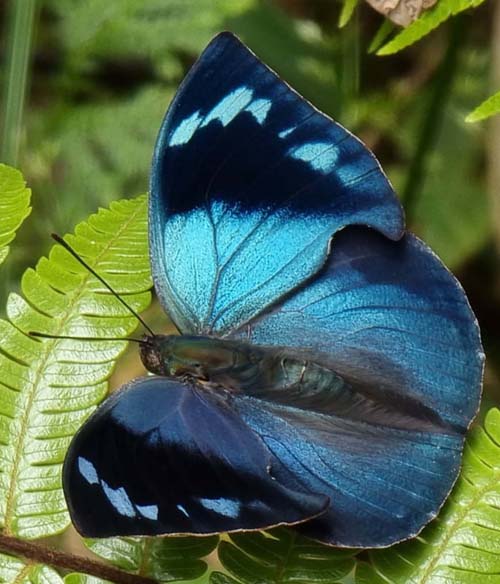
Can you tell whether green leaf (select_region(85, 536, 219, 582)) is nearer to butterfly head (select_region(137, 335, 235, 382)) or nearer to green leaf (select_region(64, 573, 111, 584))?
green leaf (select_region(64, 573, 111, 584))

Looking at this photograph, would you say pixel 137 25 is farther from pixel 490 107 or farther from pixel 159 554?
pixel 159 554

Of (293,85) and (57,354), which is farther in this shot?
(293,85)

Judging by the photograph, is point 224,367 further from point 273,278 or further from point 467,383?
point 467,383

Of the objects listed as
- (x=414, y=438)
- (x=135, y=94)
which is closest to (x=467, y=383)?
(x=414, y=438)

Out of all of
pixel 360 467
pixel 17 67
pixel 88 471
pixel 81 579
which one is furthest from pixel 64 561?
pixel 17 67

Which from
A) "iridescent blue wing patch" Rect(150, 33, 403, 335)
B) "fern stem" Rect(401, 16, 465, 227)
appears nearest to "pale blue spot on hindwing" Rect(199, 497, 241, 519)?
"iridescent blue wing patch" Rect(150, 33, 403, 335)

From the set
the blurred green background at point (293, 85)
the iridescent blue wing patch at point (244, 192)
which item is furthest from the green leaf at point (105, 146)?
the iridescent blue wing patch at point (244, 192)

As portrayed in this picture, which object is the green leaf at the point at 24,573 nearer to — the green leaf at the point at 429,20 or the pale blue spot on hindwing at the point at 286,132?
the pale blue spot on hindwing at the point at 286,132
